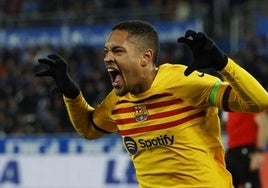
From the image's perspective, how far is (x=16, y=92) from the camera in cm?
1630

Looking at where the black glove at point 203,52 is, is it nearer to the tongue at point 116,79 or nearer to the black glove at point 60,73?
the tongue at point 116,79

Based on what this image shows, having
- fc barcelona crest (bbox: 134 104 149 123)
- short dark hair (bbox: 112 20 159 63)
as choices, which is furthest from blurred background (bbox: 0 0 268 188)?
short dark hair (bbox: 112 20 159 63)

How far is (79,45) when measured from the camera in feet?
55.2

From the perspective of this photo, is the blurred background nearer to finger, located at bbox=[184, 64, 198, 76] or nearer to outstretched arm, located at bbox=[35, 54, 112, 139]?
outstretched arm, located at bbox=[35, 54, 112, 139]

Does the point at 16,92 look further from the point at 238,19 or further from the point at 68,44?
the point at 238,19

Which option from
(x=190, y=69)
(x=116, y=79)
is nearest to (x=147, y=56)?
(x=116, y=79)

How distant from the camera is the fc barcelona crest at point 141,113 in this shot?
448 centimetres

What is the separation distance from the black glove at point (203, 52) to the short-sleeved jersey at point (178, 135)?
1.02ft

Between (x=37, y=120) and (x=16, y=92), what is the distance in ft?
3.92

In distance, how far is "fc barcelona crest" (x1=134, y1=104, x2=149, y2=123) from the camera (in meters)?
4.48

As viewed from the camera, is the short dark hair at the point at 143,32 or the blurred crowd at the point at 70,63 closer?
the short dark hair at the point at 143,32

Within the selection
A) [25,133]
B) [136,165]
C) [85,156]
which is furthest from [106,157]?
[136,165]

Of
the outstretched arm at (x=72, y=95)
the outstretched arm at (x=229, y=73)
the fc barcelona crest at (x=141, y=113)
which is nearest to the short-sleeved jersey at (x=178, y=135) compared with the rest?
the fc barcelona crest at (x=141, y=113)

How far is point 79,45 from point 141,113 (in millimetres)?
12428
